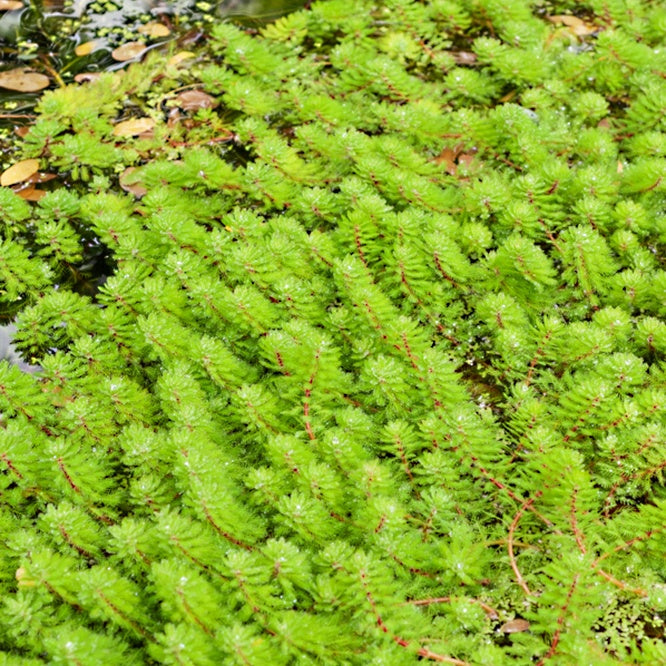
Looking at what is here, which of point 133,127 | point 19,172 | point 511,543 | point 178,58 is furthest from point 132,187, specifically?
point 511,543

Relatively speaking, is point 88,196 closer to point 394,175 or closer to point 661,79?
point 394,175

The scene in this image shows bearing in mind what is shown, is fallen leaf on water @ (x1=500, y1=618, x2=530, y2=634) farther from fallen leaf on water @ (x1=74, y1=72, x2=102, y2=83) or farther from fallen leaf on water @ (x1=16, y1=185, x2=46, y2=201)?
fallen leaf on water @ (x1=74, y1=72, x2=102, y2=83)

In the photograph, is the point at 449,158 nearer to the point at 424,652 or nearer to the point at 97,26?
the point at 97,26

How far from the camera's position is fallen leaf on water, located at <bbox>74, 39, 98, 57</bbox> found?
4207 mm

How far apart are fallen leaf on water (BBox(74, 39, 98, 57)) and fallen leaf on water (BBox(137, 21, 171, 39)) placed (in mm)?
282

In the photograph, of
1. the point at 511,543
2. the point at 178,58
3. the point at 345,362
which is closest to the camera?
the point at 511,543

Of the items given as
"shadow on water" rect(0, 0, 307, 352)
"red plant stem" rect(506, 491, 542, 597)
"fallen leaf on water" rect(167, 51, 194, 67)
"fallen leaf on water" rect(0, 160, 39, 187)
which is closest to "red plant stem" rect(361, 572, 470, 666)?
"red plant stem" rect(506, 491, 542, 597)

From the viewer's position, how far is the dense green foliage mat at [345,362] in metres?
2.29

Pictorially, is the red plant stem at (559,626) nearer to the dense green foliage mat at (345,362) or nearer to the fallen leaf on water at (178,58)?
the dense green foliage mat at (345,362)

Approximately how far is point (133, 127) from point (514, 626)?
9.78ft

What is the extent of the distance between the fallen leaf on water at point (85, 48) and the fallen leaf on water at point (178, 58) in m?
0.46

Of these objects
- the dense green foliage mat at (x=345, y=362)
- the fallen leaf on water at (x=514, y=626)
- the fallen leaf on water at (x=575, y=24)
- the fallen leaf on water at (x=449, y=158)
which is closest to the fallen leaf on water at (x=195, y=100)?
the dense green foliage mat at (x=345, y=362)

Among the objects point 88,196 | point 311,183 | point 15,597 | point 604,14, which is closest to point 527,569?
point 15,597

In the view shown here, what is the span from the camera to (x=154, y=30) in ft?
14.2
